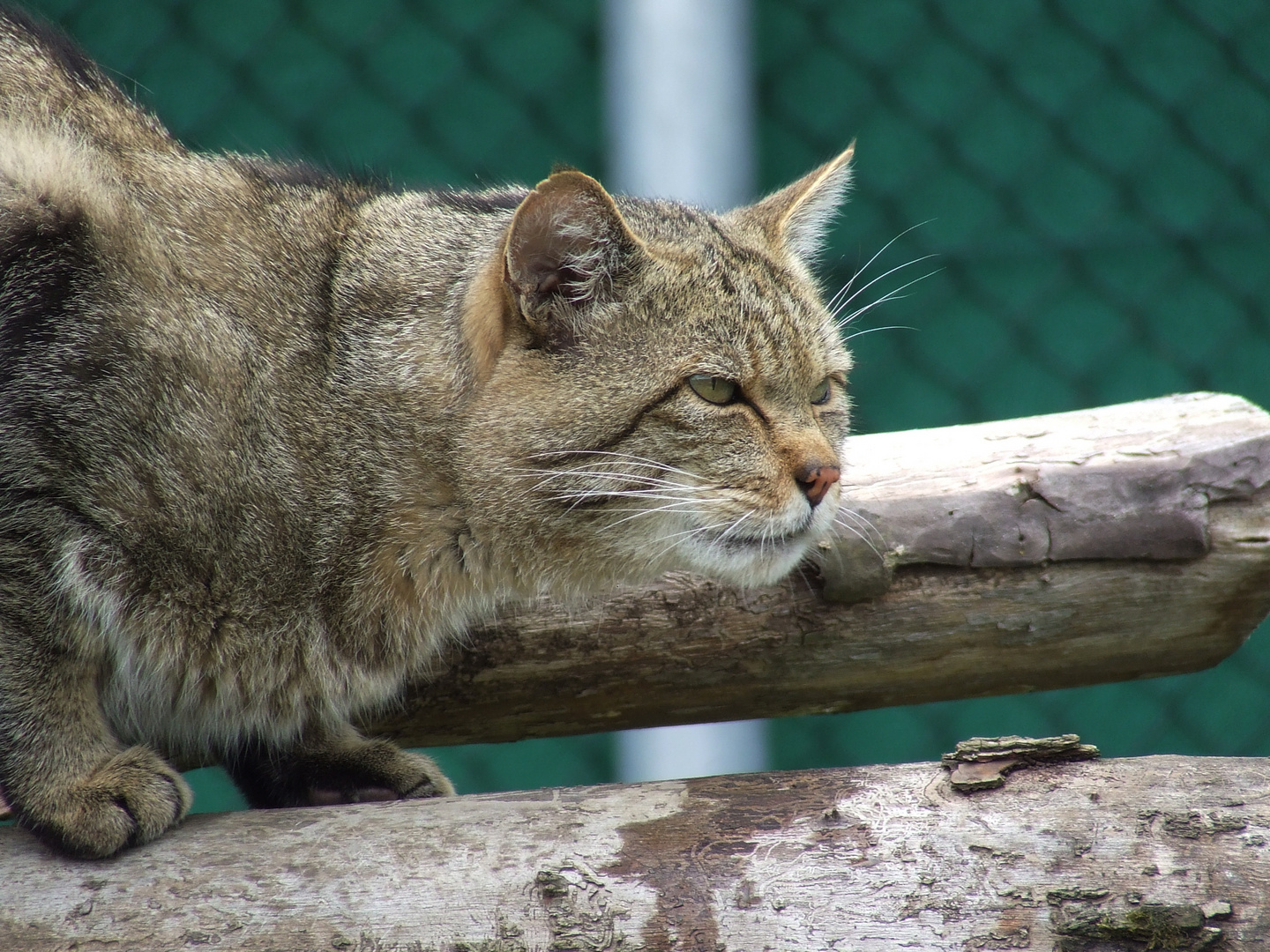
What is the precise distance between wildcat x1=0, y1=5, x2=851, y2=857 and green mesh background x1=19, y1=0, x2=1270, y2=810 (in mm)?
1740

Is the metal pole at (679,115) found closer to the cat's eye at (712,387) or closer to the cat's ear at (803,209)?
the cat's ear at (803,209)

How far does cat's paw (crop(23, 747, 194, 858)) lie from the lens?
5.18 ft

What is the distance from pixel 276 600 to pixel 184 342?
0.42 meters

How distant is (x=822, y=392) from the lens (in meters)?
2.08

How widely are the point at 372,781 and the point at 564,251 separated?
95cm

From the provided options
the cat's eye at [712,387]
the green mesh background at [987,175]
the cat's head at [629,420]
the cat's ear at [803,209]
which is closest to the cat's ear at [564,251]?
the cat's head at [629,420]

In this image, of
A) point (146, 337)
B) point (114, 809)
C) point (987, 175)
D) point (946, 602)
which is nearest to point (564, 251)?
point (146, 337)

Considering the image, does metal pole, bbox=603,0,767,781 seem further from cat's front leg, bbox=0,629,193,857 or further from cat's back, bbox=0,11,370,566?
cat's front leg, bbox=0,629,193,857

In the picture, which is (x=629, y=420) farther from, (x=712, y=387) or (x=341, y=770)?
(x=341, y=770)

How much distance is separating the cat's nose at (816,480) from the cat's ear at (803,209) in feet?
1.96

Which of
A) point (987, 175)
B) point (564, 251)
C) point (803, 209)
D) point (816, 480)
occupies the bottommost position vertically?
point (816, 480)

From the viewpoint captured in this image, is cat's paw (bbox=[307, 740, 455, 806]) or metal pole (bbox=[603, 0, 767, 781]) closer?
cat's paw (bbox=[307, 740, 455, 806])

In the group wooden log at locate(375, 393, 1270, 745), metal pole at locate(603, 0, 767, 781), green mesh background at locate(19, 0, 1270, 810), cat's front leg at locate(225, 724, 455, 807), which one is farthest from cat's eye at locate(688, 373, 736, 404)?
green mesh background at locate(19, 0, 1270, 810)

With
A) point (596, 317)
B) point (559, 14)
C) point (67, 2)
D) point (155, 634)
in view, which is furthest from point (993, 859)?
point (67, 2)
